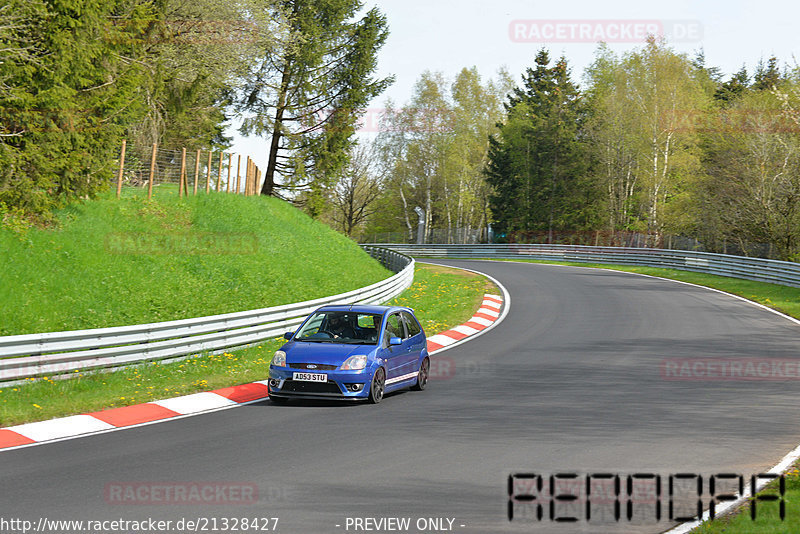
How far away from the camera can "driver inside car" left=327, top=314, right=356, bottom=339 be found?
13945 millimetres

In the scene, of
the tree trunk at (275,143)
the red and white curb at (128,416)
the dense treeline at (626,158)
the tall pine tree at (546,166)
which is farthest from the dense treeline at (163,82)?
the tall pine tree at (546,166)

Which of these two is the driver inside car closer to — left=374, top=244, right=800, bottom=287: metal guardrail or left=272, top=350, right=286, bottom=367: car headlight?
left=272, top=350, right=286, bottom=367: car headlight

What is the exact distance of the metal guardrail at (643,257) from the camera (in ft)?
116

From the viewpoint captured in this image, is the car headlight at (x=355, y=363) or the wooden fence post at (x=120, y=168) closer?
the car headlight at (x=355, y=363)

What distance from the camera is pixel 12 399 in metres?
12.6

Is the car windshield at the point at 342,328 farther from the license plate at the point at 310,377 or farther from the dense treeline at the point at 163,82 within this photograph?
the dense treeline at the point at 163,82

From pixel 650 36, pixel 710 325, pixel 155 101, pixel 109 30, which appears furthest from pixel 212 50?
pixel 650 36

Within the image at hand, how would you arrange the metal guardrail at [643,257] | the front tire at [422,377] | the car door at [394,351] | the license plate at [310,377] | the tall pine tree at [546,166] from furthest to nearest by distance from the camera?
the tall pine tree at [546,166] < the metal guardrail at [643,257] < the front tire at [422,377] < the car door at [394,351] < the license plate at [310,377]

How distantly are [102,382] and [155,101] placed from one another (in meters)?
19.4

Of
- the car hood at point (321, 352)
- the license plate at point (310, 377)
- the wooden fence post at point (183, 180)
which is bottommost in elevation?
the license plate at point (310, 377)

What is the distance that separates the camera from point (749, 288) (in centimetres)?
3372

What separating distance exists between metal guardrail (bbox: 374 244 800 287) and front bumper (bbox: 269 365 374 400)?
26.1 metres

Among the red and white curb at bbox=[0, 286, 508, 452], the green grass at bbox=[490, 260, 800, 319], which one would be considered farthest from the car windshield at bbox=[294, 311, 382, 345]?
the green grass at bbox=[490, 260, 800, 319]

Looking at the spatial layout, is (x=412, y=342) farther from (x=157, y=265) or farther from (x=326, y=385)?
(x=157, y=265)
